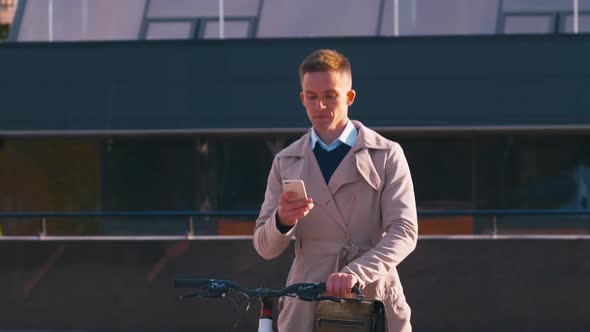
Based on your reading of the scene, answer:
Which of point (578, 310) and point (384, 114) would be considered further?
point (384, 114)

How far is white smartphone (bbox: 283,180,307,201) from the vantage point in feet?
13.0

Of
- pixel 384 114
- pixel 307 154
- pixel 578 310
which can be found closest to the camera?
pixel 307 154

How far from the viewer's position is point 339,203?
4.35 metres

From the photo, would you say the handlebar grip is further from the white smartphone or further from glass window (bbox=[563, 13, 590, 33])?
glass window (bbox=[563, 13, 590, 33])

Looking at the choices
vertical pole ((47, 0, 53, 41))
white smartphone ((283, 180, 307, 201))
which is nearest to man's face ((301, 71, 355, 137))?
white smartphone ((283, 180, 307, 201))

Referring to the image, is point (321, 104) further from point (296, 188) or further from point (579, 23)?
point (579, 23)

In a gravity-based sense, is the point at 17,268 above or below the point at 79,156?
below

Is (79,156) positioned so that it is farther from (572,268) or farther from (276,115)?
(572,268)

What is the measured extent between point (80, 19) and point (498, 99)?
244 inches

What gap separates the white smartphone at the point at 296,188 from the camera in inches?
155

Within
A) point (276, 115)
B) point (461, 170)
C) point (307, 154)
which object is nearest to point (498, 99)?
point (461, 170)

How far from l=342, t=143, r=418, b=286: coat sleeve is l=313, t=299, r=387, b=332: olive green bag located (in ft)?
0.46

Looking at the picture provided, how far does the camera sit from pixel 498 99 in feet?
53.2

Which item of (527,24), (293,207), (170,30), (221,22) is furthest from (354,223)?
(170,30)
